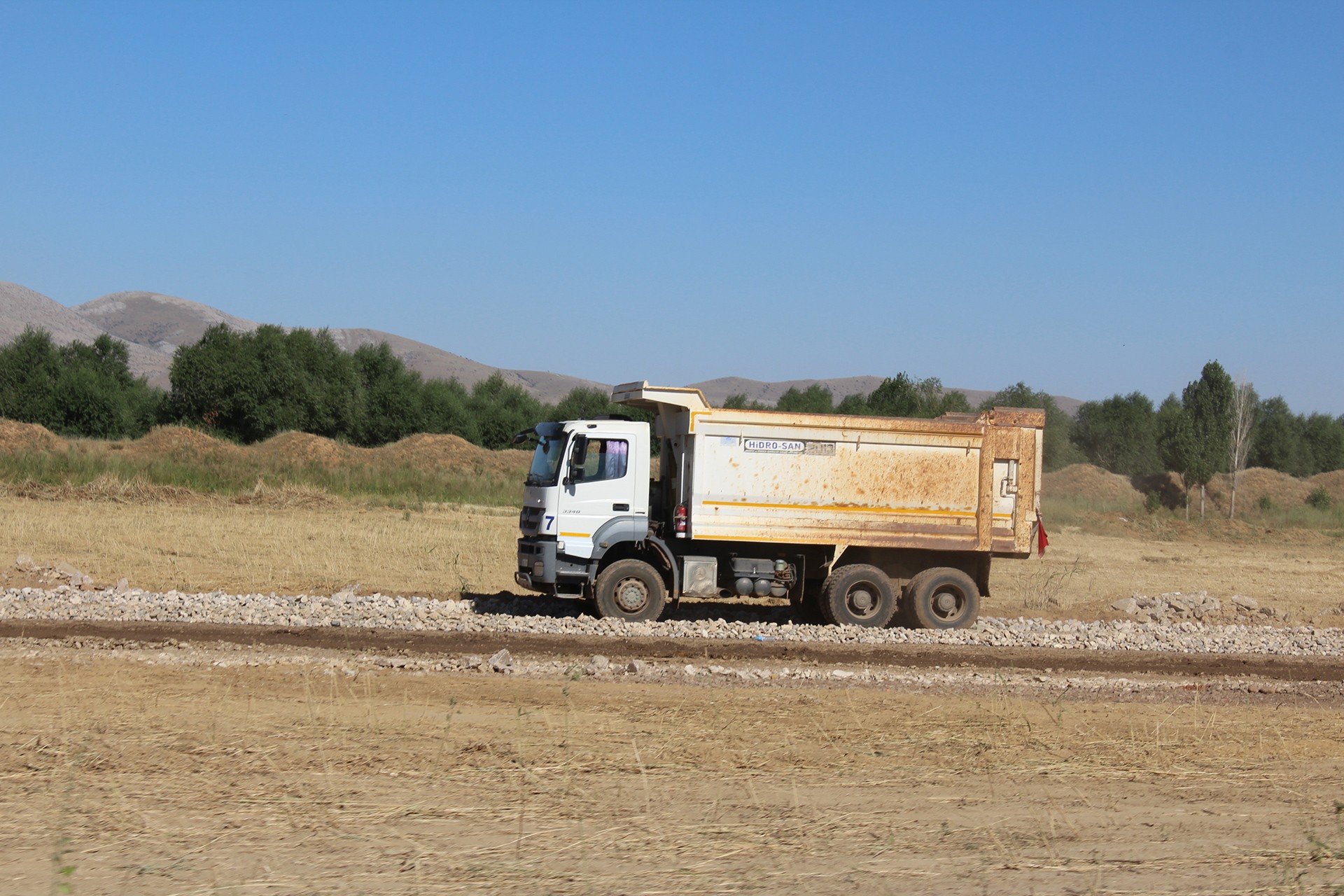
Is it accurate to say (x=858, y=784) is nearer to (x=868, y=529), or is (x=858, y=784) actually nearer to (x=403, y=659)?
(x=403, y=659)

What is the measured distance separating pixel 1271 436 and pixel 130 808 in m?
99.3

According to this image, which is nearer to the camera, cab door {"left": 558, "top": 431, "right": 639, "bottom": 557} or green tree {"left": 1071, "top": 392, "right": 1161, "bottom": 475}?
cab door {"left": 558, "top": 431, "right": 639, "bottom": 557}

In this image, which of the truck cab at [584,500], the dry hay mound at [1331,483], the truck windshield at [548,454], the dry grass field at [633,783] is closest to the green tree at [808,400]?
the dry hay mound at [1331,483]

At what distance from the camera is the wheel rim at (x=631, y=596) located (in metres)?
16.7

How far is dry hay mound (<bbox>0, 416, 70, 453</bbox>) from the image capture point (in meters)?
46.7

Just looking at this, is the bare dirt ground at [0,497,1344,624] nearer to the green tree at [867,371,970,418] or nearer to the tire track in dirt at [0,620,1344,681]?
the tire track in dirt at [0,620,1344,681]

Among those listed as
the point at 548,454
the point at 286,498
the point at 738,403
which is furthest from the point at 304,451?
the point at 548,454

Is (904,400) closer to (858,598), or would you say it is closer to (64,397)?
(858,598)

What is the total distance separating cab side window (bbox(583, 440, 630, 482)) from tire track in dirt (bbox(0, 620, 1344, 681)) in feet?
7.98

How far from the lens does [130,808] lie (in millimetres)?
Result: 6867

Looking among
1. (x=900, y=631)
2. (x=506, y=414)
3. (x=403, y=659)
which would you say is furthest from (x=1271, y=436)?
(x=403, y=659)

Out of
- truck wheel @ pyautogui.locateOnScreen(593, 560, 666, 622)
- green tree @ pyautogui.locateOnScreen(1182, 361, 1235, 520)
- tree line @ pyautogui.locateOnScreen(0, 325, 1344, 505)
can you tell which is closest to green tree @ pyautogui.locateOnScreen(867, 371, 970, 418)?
tree line @ pyautogui.locateOnScreen(0, 325, 1344, 505)

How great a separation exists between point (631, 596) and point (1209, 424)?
5116cm

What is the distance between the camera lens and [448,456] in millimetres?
54125
